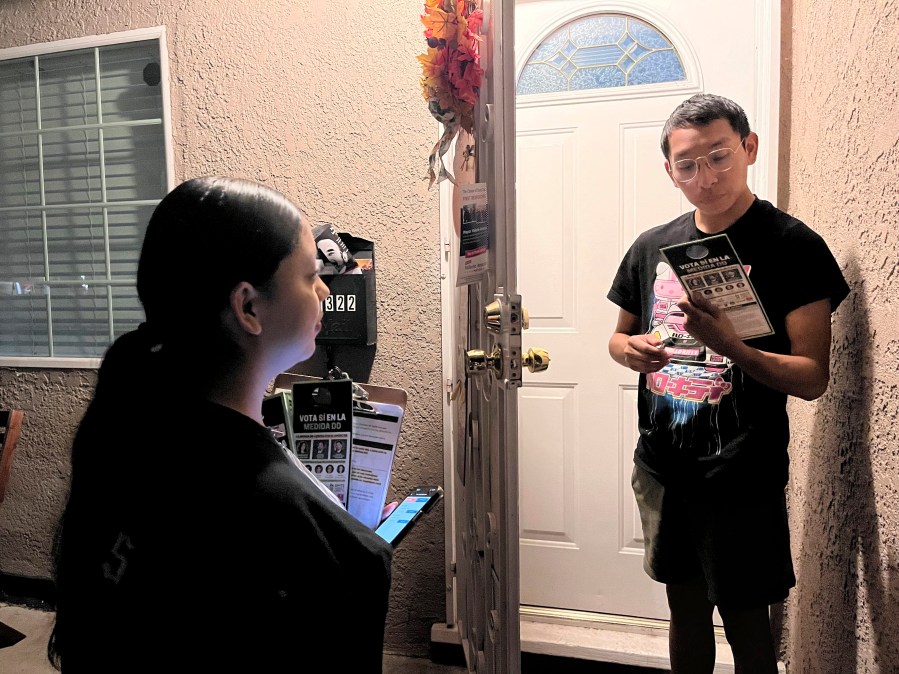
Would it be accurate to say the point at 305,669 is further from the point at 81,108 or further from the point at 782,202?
the point at 81,108

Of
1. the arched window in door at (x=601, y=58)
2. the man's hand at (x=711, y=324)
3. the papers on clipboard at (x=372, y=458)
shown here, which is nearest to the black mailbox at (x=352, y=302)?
the arched window in door at (x=601, y=58)

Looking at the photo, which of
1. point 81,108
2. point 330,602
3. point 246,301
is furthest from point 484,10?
point 81,108

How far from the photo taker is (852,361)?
4.48 ft

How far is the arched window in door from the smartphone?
1.47 m

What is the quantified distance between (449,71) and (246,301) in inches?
32.6

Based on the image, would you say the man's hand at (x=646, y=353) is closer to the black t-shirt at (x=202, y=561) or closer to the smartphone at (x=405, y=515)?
the smartphone at (x=405, y=515)

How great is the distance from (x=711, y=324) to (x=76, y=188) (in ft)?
7.79

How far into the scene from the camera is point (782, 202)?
1975 mm

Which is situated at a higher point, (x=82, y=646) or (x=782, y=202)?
(x=782, y=202)

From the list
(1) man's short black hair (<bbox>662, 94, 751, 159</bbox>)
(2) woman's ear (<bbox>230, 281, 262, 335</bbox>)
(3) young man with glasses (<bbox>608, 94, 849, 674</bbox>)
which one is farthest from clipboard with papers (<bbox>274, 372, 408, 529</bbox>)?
(1) man's short black hair (<bbox>662, 94, 751, 159</bbox>)

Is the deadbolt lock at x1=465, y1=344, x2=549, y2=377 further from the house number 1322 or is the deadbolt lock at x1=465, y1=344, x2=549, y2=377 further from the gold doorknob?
the house number 1322

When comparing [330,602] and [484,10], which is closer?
[330,602]

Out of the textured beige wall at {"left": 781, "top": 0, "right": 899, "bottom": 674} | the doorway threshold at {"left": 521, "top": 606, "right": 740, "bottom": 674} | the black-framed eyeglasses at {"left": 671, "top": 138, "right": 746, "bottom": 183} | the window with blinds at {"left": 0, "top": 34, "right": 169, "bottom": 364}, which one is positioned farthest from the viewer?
the window with blinds at {"left": 0, "top": 34, "right": 169, "bottom": 364}

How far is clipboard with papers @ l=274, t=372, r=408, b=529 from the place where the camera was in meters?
1.27
